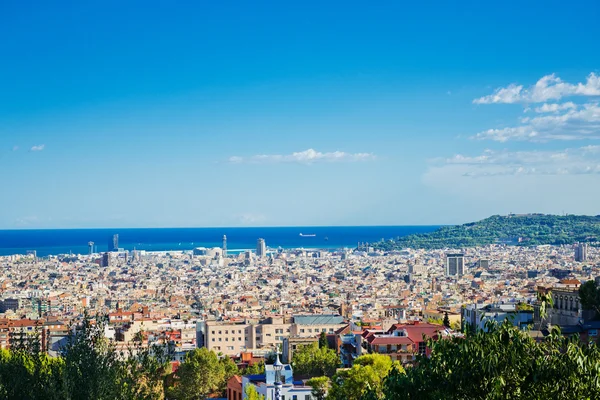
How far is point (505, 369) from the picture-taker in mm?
11188

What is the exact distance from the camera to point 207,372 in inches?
1264

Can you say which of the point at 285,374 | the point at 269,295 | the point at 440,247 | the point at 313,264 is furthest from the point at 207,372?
the point at 440,247

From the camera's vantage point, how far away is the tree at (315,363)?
32.1 metres

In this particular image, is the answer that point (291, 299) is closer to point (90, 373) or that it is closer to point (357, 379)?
point (357, 379)

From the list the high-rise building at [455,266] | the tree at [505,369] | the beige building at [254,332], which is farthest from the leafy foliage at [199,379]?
the high-rise building at [455,266]

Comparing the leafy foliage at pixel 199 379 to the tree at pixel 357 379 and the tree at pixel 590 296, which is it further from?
the tree at pixel 590 296

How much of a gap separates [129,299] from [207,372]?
182 ft

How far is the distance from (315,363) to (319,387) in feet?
22.5

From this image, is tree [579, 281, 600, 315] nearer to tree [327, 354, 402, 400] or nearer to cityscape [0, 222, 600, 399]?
cityscape [0, 222, 600, 399]

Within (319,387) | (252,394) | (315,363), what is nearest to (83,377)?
(252,394)

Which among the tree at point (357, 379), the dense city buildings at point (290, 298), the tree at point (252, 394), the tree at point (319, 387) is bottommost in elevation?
the dense city buildings at point (290, 298)

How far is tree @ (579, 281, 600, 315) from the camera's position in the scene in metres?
32.2

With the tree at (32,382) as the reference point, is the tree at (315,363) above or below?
below

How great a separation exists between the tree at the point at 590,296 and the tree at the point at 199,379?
42.0 ft
